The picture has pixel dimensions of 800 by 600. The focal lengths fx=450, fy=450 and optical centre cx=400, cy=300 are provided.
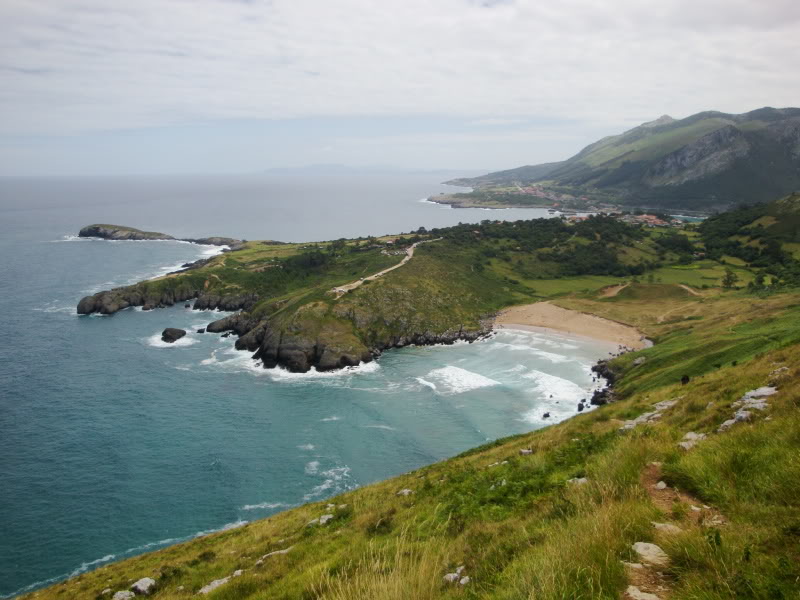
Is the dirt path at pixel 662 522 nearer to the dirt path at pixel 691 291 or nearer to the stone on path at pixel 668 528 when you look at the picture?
the stone on path at pixel 668 528

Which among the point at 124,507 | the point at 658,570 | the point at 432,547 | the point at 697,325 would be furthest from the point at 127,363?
the point at 697,325

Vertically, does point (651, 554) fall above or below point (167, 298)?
above

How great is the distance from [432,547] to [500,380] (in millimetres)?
Result: 53918

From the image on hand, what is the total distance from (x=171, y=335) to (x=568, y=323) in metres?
70.8

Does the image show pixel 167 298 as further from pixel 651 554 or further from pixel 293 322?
pixel 651 554

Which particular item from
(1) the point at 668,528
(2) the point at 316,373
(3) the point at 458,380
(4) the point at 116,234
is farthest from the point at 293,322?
(4) the point at 116,234

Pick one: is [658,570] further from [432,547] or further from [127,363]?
[127,363]

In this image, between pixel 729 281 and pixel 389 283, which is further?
pixel 729 281

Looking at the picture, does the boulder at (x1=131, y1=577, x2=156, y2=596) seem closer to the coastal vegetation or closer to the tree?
the coastal vegetation

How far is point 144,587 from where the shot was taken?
16984mm

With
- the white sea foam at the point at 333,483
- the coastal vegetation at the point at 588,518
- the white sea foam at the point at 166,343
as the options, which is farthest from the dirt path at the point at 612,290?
the white sea foam at the point at 166,343

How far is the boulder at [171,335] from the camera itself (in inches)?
3066

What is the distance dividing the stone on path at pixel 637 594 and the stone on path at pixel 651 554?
1.81 ft

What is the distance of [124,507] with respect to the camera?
122 feet
